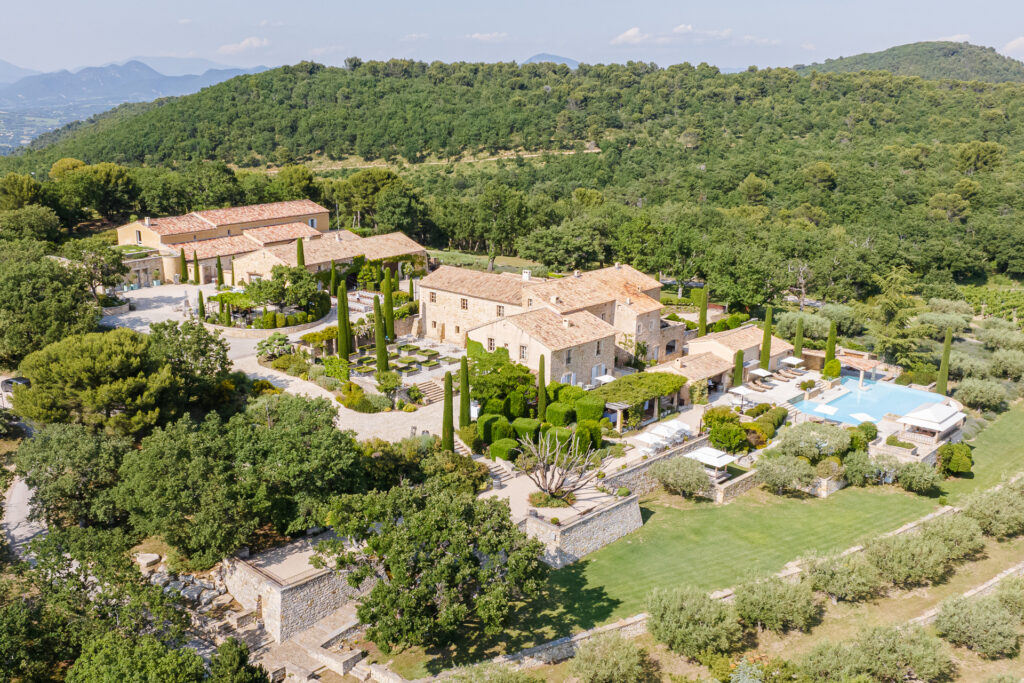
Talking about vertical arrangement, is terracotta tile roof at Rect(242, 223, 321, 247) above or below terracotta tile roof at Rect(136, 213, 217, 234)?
below

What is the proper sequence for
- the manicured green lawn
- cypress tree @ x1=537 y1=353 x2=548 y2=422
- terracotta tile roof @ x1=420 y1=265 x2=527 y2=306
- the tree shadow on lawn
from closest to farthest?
the tree shadow on lawn, the manicured green lawn, cypress tree @ x1=537 y1=353 x2=548 y2=422, terracotta tile roof @ x1=420 y1=265 x2=527 y2=306

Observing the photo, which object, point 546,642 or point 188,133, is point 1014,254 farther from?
point 188,133

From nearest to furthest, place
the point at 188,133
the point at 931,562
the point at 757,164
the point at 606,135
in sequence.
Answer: the point at 931,562 → the point at 757,164 → the point at 188,133 → the point at 606,135

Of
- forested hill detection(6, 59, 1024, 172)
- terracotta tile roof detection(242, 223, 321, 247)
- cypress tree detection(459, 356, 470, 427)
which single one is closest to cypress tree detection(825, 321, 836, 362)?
cypress tree detection(459, 356, 470, 427)

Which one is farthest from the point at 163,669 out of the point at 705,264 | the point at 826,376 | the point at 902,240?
the point at 902,240

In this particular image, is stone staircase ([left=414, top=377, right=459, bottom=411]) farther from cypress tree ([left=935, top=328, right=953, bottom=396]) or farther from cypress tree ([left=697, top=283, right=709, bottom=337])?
cypress tree ([left=935, top=328, right=953, bottom=396])

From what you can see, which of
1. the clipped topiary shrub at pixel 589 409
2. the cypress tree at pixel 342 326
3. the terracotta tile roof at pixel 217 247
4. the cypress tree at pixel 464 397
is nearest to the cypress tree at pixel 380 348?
the cypress tree at pixel 342 326

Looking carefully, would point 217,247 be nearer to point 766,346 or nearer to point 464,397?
point 464,397

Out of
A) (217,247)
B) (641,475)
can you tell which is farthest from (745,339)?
(217,247)
